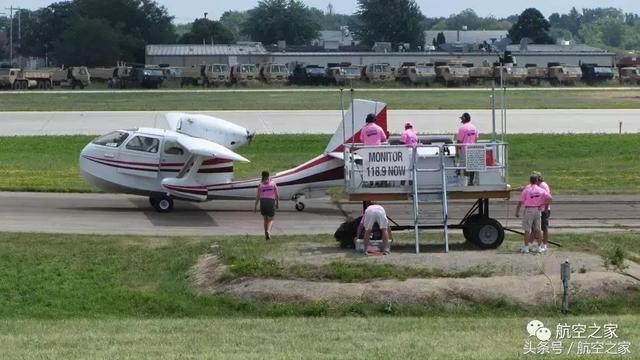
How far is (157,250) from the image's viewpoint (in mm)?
22234

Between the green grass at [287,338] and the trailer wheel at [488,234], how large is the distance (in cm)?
517

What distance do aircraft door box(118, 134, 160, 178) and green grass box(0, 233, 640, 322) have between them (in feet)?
18.1

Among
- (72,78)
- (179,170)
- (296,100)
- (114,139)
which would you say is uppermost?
(72,78)

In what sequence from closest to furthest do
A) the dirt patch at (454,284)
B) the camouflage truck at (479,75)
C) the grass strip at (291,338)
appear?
Result: the grass strip at (291,338) → the dirt patch at (454,284) → the camouflage truck at (479,75)

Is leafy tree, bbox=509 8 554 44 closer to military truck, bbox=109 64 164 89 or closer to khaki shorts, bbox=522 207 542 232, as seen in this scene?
military truck, bbox=109 64 164 89

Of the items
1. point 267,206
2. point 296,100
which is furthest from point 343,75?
point 267,206

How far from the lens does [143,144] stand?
96.5 feet

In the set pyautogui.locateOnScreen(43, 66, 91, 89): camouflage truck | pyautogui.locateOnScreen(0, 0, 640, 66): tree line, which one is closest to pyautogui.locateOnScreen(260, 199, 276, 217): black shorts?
pyautogui.locateOnScreen(43, 66, 91, 89): camouflage truck

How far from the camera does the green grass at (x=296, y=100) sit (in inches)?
2680

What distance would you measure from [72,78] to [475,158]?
84.7 m

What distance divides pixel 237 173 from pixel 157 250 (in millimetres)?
14281

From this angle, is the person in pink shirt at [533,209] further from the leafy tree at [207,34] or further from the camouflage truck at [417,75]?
the leafy tree at [207,34]

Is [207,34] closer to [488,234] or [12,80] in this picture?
[12,80]

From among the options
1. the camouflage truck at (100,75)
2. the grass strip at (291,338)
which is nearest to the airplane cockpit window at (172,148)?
the grass strip at (291,338)
